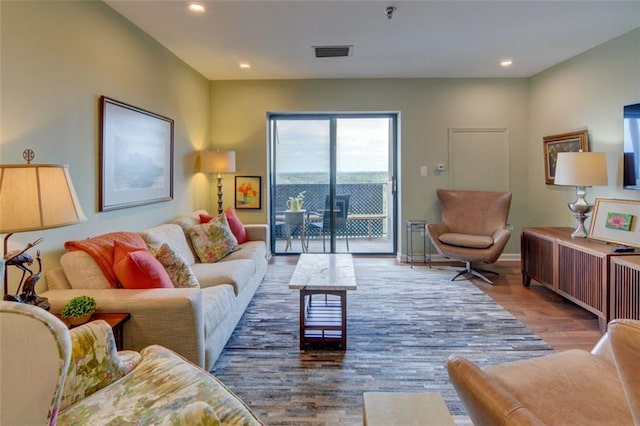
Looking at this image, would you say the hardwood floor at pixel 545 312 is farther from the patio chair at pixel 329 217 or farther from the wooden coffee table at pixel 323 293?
the patio chair at pixel 329 217

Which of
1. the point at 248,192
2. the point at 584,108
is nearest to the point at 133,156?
the point at 248,192

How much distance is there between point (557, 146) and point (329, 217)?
3.14 m

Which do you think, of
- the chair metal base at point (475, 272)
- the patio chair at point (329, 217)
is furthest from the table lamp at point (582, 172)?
the patio chair at point (329, 217)

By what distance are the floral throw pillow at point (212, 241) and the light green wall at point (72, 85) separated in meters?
0.45

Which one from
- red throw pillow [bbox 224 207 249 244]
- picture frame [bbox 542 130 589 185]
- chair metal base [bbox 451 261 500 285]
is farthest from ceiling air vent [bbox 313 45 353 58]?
chair metal base [bbox 451 261 500 285]

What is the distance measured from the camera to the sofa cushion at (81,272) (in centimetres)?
201

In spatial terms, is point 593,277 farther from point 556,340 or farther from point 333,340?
point 333,340

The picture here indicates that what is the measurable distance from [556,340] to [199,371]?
8.58 ft

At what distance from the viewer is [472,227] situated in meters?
4.54

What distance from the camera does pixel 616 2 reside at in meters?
2.72

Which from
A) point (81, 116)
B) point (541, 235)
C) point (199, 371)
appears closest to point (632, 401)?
point (199, 371)

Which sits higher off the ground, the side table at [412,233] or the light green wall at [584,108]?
the light green wall at [584,108]

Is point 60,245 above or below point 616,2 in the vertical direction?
below

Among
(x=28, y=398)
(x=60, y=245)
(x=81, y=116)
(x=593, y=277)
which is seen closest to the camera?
(x=28, y=398)
